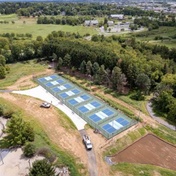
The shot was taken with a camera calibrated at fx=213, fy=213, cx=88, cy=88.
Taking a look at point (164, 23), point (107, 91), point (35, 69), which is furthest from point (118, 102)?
point (164, 23)

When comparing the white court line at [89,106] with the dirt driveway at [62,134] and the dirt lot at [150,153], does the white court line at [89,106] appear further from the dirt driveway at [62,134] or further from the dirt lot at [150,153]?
the dirt lot at [150,153]

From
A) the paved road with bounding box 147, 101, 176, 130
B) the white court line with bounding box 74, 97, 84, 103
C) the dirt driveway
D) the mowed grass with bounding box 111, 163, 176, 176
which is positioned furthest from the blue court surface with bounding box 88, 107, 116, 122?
the mowed grass with bounding box 111, 163, 176, 176

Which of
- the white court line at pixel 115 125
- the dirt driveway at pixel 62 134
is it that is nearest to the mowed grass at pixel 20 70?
the dirt driveway at pixel 62 134

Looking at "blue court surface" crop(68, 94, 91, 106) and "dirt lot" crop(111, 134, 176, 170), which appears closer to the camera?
"dirt lot" crop(111, 134, 176, 170)

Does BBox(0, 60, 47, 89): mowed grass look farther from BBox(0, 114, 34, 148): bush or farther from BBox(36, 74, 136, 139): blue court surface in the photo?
BBox(0, 114, 34, 148): bush

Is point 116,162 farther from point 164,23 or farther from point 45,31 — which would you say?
point 164,23

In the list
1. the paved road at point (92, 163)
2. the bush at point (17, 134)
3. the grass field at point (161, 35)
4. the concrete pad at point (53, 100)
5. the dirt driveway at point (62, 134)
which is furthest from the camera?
the grass field at point (161, 35)
